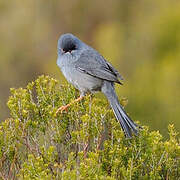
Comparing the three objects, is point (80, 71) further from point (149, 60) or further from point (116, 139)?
point (149, 60)

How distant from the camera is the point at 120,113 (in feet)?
17.5

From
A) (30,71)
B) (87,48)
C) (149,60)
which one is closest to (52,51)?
(30,71)

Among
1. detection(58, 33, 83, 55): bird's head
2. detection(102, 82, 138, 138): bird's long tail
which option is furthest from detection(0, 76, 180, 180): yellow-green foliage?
detection(58, 33, 83, 55): bird's head

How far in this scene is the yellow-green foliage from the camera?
170 inches

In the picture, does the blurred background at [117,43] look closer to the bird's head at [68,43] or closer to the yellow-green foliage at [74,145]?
the bird's head at [68,43]

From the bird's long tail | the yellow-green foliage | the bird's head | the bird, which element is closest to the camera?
the yellow-green foliage

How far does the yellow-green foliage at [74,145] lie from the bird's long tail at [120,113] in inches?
3.2

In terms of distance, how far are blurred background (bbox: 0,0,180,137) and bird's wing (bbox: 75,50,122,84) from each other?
4.95 meters

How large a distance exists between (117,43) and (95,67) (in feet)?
26.7

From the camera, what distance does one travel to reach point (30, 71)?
17.5m

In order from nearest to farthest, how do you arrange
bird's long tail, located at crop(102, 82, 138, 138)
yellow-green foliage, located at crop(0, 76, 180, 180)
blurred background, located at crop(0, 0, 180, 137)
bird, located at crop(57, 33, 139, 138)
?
yellow-green foliage, located at crop(0, 76, 180, 180) < bird's long tail, located at crop(102, 82, 138, 138) < bird, located at crop(57, 33, 139, 138) < blurred background, located at crop(0, 0, 180, 137)

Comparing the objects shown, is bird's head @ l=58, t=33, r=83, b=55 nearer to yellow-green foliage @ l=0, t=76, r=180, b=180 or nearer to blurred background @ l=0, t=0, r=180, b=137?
yellow-green foliage @ l=0, t=76, r=180, b=180


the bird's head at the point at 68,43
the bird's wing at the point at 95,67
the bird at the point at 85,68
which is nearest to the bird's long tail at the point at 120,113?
the bird at the point at 85,68

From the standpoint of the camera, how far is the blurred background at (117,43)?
11.8m
